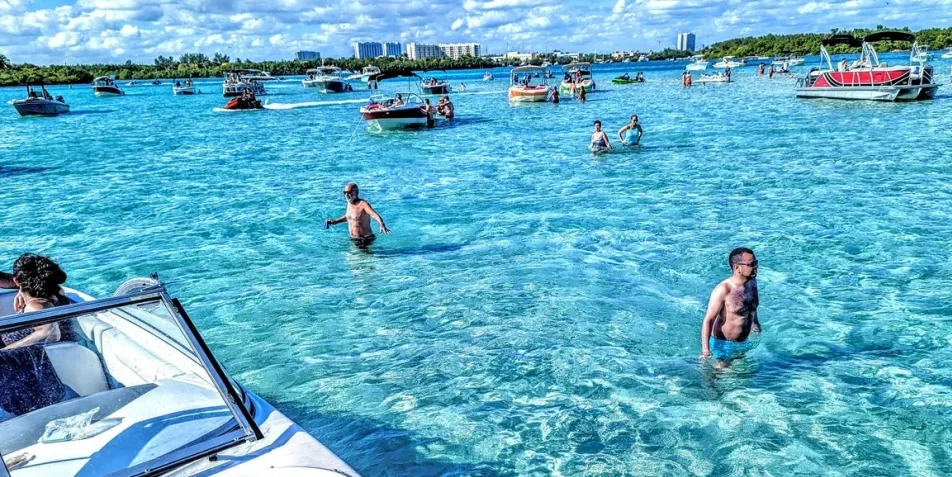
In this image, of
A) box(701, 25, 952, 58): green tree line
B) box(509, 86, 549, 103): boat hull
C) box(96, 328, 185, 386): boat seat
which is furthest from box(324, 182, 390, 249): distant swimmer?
box(701, 25, 952, 58): green tree line

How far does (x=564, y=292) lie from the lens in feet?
33.9

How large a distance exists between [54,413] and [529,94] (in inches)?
1918

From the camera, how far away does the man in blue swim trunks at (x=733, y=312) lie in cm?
675

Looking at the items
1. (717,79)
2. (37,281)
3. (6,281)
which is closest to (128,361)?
(37,281)

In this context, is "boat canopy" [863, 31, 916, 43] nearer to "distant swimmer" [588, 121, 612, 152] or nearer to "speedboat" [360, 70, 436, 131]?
"distant swimmer" [588, 121, 612, 152]

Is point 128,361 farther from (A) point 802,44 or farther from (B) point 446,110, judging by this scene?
(A) point 802,44

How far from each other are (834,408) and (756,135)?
77.2ft

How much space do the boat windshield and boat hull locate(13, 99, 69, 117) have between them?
60.7 m

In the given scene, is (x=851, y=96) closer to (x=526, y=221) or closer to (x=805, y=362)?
(x=526, y=221)

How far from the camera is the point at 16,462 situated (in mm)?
3723

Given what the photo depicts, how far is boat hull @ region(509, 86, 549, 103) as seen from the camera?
50356 millimetres

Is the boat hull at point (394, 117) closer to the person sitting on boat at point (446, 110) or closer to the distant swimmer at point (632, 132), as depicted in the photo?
the person sitting on boat at point (446, 110)

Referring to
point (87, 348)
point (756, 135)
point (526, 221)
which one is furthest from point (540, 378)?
point (756, 135)

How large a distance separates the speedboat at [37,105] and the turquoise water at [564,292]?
35.6 meters
